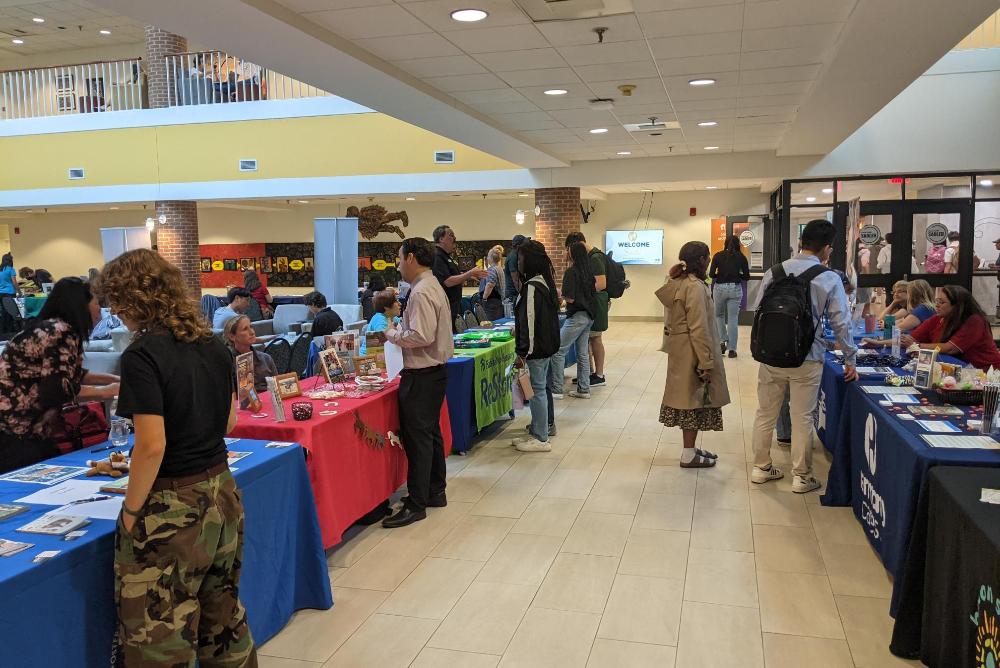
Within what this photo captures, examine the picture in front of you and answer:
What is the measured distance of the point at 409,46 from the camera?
464 cm

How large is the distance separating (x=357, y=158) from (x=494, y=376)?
7.37 metres

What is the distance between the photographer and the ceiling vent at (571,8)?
12.7 ft

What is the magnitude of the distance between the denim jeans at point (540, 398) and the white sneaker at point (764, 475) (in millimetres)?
1626

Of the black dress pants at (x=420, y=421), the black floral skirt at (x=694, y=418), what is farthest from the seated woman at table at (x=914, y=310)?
the black dress pants at (x=420, y=421)

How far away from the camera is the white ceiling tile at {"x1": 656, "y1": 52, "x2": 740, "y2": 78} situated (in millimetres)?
5078

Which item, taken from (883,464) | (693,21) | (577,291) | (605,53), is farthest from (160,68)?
(883,464)

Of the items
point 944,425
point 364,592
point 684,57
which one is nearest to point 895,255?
point 684,57

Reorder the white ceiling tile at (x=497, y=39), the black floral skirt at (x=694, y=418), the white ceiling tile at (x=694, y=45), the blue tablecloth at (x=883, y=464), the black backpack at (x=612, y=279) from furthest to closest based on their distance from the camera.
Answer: the black backpack at (x=612, y=279) → the black floral skirt at (x=694, y=418) → the white ceiling tile at (x=694, y=45) → the white ceiling tile at (x=497, y=39) → the blue tablecloth at (x=883, y=464)

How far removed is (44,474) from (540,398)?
12.0 ft

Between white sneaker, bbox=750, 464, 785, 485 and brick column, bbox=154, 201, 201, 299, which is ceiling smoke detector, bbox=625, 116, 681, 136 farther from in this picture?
brick column, bbox=154, 201, 201, 299

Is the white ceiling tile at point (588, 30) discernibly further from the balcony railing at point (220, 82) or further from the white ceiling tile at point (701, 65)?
the balcony railing at point (220, 82)

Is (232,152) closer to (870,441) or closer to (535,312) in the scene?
(535,312)

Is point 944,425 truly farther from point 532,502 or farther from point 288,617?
point 288,617

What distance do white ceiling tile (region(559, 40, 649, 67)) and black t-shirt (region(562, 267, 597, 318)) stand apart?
7.32 ft
